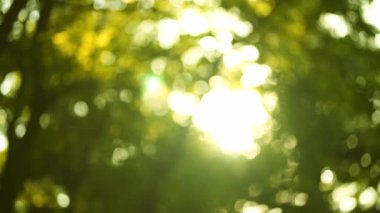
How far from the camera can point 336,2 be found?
9.80 m

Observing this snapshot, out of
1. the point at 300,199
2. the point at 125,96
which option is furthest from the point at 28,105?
the point at 300,199

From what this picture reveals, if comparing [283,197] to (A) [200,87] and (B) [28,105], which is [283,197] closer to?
(A) [200,87]

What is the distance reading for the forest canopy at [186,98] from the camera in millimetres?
10078

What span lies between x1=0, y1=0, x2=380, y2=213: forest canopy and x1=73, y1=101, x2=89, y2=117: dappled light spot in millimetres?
82

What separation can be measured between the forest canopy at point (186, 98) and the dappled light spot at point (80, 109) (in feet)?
0.27

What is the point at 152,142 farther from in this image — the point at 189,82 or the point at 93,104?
the point at 189,82

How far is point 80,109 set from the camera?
1488 centimetres

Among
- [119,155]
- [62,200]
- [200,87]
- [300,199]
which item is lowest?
[62,200]

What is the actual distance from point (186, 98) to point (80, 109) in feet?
9.36

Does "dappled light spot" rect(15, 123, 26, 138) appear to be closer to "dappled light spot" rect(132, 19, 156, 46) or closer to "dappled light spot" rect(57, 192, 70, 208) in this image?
"dappled light spot" rect(132, 19, 156, 46)

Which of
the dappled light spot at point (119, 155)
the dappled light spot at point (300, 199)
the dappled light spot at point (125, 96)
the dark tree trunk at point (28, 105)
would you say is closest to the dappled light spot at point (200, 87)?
the dappled light spot at point (125, 96)

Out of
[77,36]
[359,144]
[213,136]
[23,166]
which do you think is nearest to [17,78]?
[77,36]

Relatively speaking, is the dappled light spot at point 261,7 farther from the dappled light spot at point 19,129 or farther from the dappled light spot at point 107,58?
the dappled light spot at point 19,129

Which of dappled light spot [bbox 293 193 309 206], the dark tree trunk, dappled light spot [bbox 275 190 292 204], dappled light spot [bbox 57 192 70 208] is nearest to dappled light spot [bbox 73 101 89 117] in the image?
dappled light spot [bbox 57 192 70 208]
